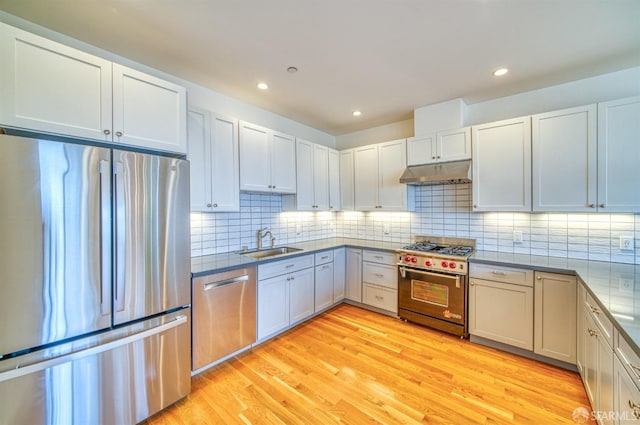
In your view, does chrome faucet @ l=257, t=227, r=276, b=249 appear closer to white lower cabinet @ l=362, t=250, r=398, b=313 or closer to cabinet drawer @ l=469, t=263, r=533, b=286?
white lower cabinet @ l=362, t=250, r=398, b=313

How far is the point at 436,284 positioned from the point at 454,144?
1.64m

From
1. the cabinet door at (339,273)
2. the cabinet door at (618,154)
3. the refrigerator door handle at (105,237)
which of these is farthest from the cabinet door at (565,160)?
the refrigerator door handle at (105,237)

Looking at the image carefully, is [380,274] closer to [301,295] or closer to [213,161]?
[301,295]

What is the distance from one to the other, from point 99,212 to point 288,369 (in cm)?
190

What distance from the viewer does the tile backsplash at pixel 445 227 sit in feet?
7.85

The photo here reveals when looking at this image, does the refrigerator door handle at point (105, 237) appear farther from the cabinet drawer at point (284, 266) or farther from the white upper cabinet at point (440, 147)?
the white upper cabinet at point (440, 147)

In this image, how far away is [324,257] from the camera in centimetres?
332

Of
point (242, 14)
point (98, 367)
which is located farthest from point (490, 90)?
point (98, 367)

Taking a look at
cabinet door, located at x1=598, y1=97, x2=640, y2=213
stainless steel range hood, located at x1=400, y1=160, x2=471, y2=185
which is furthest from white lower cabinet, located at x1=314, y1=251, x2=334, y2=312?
cabinet door, located at x1=598, y1=97, x2=640, y2=213

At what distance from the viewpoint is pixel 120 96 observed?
5.43 ft

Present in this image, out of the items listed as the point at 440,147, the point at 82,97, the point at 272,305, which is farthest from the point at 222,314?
the point at 440,147

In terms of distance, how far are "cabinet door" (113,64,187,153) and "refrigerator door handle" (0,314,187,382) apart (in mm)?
1278

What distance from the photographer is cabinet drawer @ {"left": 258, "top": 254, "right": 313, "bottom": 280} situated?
→ 255cm

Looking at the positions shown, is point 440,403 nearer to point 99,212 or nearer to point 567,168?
point 567,168
